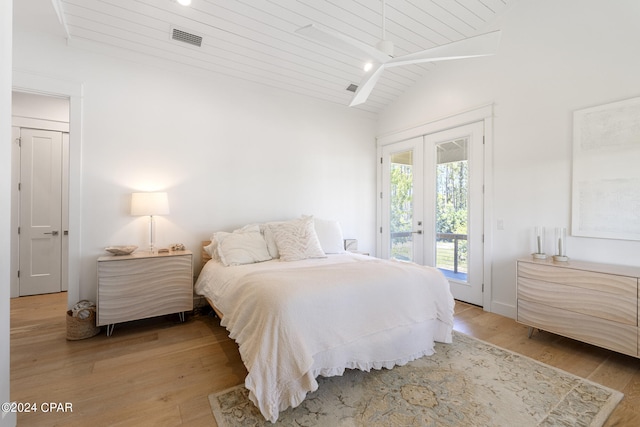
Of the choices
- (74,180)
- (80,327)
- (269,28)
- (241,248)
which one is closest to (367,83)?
(269,28)

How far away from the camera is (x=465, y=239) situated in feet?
12.3

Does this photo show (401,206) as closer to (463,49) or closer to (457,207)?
(457,207)

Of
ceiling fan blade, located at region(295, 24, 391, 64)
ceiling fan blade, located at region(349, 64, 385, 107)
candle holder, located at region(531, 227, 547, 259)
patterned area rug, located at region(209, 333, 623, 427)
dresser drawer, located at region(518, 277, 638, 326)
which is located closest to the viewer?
patterned area rug, located at region(209, 333, 623, 427)

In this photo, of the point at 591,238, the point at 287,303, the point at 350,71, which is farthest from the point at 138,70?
the point at 591,238

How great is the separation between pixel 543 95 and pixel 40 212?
21.7ft

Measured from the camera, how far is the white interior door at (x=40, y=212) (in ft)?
12.9

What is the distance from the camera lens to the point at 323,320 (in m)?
1.84

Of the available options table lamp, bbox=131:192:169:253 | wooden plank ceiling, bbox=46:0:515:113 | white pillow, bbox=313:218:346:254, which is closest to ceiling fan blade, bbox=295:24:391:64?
wooden plank ceiling, bbox=46:0:515:113

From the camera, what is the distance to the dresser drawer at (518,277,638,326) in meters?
2.15

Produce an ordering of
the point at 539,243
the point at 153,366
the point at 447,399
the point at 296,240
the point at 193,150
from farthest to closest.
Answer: the point at 193,150, the point at 296,240, the point at 539,243, the point at 153,366, the point at 447,399

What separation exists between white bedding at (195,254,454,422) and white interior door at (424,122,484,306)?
1.46 metres

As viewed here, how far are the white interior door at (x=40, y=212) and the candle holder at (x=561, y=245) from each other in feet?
20.6

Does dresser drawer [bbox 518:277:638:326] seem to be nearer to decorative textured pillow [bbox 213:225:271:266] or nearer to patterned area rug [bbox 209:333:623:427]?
patterned area rug [bbox 209:333:623:427]

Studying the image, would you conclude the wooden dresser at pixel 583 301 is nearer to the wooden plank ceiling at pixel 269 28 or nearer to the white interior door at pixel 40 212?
the wooden plank ceiling at pixel 269 28
